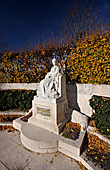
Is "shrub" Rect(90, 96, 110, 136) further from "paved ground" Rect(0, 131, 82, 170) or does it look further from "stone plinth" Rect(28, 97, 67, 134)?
"paved ground" Rect(0, 131, 82, 170)

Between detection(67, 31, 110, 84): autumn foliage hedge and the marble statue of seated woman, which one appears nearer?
the marble statue of seated woman

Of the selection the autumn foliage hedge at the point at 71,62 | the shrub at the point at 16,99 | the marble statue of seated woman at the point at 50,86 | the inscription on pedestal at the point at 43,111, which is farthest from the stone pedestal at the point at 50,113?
the shrub at the point at 16,99

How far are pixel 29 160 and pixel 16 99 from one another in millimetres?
3719

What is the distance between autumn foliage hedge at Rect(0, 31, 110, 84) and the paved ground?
10.4 feet

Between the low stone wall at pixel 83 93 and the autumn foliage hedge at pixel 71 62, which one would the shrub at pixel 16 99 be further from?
the low stone wall at pixel 83 93

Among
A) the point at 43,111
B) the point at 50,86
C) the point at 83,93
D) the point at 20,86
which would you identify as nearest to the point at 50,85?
the point at 50,86

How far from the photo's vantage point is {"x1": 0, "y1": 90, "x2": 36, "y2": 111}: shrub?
18.5 ft

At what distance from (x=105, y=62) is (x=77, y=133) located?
302cm

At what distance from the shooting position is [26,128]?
3641 millimetres

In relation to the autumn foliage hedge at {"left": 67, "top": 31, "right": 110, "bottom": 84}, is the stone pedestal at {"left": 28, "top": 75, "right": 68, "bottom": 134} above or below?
below

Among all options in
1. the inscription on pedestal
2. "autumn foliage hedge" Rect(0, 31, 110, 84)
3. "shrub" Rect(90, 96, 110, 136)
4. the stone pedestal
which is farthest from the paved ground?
"autumn foliage hedge" Rect(0, 31, 110, 84)

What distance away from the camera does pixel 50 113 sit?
11.5 ft

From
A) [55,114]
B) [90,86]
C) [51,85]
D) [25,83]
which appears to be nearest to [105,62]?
[90,86]

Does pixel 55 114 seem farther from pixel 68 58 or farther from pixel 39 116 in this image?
pixel 68 58
